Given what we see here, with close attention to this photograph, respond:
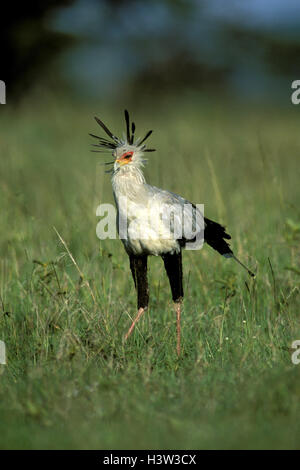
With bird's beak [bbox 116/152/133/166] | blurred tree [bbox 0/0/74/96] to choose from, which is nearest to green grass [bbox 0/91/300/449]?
bird's beak [bbox 116/152/133/166]

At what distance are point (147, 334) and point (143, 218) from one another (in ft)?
2.66

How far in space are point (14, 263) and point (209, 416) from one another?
8.82 feet

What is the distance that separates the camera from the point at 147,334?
4.45 m

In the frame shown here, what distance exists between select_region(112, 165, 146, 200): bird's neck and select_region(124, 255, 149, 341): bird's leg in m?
0.46

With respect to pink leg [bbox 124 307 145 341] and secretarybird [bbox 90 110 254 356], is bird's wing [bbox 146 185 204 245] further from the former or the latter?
pink leg [bbox 124 307 145 341]

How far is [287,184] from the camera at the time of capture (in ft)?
29.3

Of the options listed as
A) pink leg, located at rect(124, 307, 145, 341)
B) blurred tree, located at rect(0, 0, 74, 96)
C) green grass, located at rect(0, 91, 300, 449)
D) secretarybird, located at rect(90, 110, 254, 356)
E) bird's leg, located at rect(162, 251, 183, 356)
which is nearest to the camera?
green grass, located at rect(0, 91, 300, 449)

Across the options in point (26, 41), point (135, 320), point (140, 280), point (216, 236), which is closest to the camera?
point (135, 320)

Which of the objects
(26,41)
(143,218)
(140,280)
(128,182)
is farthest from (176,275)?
(26,41)

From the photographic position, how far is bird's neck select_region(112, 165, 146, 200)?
14.1ft

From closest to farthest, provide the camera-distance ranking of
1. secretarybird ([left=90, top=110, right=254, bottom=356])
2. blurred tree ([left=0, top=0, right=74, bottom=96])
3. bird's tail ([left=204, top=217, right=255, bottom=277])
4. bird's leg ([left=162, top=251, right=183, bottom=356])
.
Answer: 1. secretarybird ([left=90, top=110, right=254, bottom=356])
2. bird's leg ([left=162, top=251, right=183, bottom=356])
3. bird's tail ([left=204, top=217, right=255, bottom=277])
4. blurred tree ([left=0, top=0, right=74, bottom=96])

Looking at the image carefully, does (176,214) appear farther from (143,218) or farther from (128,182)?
(128,182)

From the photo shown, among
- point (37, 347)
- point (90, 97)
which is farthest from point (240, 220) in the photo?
point (90, 97)
